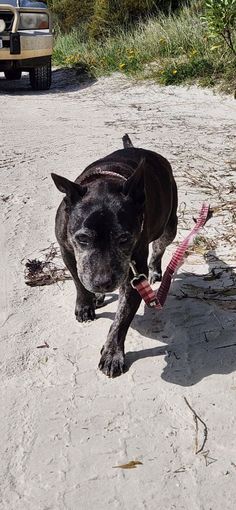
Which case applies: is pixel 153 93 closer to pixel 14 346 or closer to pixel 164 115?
pixel 164 115

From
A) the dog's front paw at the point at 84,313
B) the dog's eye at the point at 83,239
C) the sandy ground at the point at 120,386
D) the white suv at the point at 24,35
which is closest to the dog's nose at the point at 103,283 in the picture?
the dog's eye at the point at 83,239

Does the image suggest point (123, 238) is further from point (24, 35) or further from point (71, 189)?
point (24, 35)

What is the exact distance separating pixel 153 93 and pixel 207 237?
6.22 metres

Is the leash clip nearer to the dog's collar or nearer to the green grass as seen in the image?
the dog's collar

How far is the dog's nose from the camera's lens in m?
2.81

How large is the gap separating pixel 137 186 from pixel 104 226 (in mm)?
298

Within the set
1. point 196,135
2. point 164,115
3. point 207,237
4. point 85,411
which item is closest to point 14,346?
point 85,411

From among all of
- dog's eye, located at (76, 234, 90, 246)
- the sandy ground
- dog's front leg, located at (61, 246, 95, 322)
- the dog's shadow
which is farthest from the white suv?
dog's eye, located at (76, 234, 90, 246)

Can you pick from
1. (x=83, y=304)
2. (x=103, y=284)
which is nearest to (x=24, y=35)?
(x=83, y=304)

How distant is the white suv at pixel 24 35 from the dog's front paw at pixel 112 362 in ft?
28.4

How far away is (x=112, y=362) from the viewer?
316cm

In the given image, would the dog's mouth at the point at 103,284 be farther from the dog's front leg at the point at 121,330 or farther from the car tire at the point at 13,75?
the car tire at the point at 13,75

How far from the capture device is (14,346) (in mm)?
3449

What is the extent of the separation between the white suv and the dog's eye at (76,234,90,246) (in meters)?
8.61
